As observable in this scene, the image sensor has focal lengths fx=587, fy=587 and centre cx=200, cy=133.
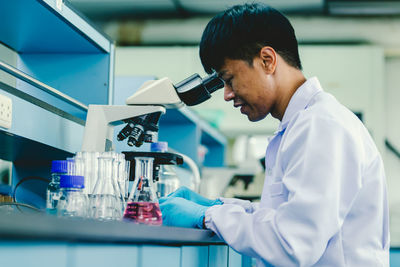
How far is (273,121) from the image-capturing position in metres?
5.33

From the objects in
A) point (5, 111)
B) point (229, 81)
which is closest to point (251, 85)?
point (229, 81)

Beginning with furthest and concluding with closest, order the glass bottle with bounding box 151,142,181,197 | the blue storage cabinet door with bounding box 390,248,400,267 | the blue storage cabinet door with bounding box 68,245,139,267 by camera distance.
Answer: the blue storage cabinet door with bounding box 390,248,400,267 < the glass bottle with bounding box 151,142,181,197 < the blue storage cabinet door with bounding box 68,245,139,267

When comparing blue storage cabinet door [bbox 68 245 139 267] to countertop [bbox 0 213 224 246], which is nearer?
countertop [bbox 0 213 224 246]

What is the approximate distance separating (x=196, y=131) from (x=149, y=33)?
233cm

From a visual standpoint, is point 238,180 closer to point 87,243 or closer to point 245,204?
point 245,204

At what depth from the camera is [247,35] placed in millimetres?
1500

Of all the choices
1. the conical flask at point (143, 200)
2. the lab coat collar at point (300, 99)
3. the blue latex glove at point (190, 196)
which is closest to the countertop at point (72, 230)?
the conical flask at point (143, 200)

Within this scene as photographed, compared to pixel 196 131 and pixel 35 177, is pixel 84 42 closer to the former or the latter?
pixel 35 177

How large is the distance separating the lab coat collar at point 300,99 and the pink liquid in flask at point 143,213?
0.41 m

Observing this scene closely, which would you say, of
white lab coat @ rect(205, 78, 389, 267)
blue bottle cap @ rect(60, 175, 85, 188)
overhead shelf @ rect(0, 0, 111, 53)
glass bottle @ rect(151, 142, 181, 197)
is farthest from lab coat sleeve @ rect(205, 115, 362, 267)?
glass bottle @ rect(151, 142, 181, 197)

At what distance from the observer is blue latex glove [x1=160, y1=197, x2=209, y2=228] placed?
141 cm

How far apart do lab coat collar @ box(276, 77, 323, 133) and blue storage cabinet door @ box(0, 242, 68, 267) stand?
850 mm

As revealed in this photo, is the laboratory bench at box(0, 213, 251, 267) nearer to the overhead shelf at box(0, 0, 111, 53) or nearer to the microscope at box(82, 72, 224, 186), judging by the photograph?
the microscope at box(82, 72, 224, 186)

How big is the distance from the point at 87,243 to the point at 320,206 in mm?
553
